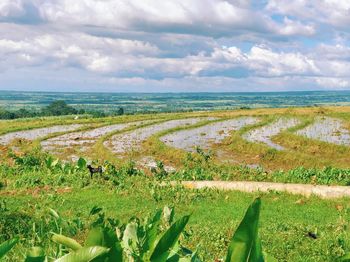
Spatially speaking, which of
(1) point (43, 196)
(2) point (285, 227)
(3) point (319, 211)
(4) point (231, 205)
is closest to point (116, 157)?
(1) point (43, 196)

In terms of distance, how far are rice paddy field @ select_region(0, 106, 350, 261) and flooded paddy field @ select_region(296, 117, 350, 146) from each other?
5cm

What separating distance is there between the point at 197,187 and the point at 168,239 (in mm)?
11602

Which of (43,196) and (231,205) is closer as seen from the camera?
(231,205)

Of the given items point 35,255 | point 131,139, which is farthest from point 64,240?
point 131,139

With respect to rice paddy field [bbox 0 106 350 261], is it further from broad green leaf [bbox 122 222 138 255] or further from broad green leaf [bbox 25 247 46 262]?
broad green leaf [bbox 122 222 138 255]

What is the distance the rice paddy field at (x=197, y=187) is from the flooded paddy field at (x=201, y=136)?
90 mm

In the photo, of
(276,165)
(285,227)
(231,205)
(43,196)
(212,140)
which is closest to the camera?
(285,227)

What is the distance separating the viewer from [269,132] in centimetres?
2506

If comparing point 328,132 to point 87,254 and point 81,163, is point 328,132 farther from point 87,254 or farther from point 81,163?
point 87,254

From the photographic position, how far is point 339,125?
26859 mm

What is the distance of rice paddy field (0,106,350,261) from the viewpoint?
19.2 feet

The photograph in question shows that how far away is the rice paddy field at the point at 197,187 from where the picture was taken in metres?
5.85

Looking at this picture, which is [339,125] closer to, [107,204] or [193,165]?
[193,165]

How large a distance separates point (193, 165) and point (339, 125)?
43.4 feet
